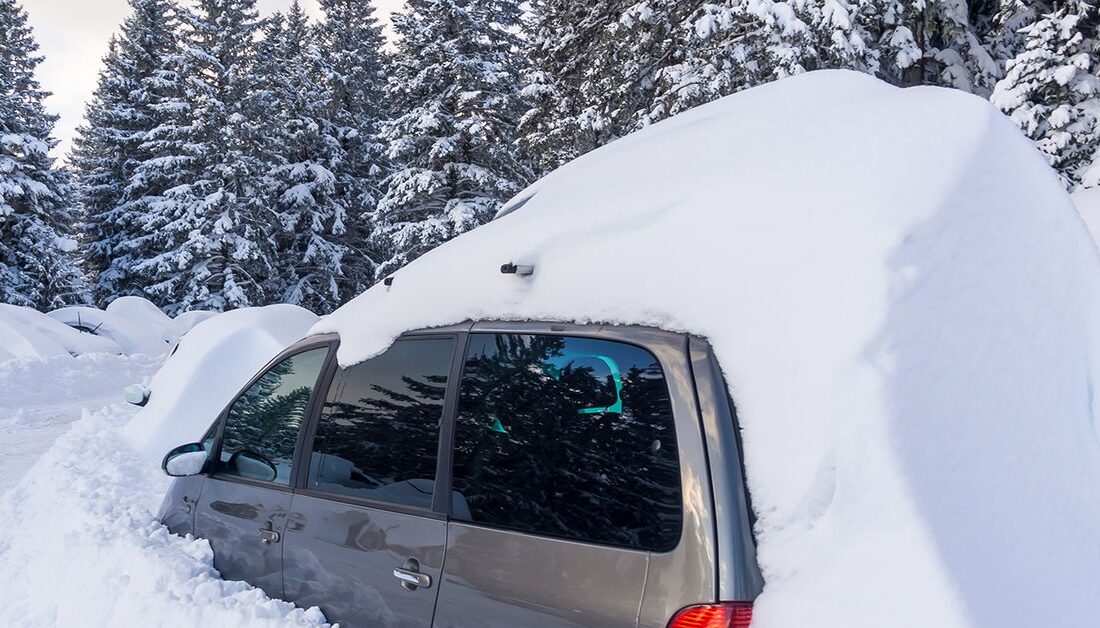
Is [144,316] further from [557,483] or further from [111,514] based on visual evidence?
[557,483]

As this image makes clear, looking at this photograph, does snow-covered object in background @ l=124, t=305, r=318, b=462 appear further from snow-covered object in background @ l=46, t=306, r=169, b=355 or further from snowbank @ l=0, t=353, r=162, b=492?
snow-covered object in background @ l=46, t=306, r=169, b=355

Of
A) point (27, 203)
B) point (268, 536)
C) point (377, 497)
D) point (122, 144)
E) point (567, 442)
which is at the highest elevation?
point (122, 144)

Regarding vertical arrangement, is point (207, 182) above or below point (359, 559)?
above

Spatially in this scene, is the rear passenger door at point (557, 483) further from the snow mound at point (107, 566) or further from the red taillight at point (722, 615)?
the snow mound at point (107, 566)

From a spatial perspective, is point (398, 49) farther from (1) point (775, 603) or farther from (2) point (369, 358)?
(1) point (775, 603)

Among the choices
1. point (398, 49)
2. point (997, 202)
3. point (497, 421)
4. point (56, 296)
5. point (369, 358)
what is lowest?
point (497, 421)

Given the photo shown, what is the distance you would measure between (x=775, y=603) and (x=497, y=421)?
36.8 inches

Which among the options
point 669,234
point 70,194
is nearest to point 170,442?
point 669,234

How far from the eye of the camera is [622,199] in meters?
2.27

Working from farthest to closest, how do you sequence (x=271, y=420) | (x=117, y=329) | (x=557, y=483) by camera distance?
(x=117, y=329)
(x=271, y=420)
(x=557, y=483)

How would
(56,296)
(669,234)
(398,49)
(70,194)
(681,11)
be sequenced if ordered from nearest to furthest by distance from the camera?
(669,234), (681,11), (398,49), (56,296), (70,194)

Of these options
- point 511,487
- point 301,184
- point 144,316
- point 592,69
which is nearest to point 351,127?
point 301,184

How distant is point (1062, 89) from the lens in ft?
31.6

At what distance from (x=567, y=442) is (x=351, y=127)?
107ft
